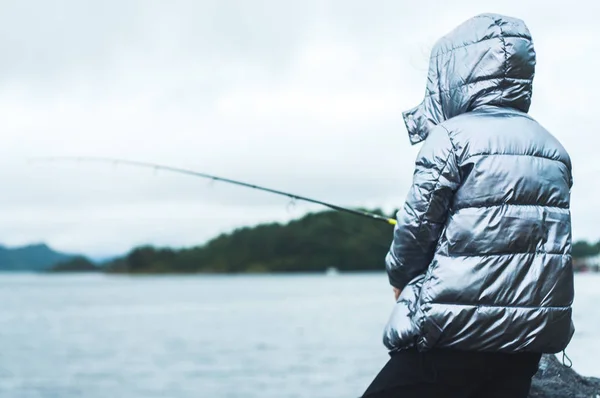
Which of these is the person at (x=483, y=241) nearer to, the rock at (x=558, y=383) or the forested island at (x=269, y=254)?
the rock at (x=558, y=383)

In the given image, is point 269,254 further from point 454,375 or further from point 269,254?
point 454,375

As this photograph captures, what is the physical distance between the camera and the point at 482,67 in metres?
3.09

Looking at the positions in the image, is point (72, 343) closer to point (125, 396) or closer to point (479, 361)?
point (125, 396)

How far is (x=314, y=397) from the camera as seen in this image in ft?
66.7

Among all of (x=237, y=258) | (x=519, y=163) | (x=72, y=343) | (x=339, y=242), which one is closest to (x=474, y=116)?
(x=519, y=163)

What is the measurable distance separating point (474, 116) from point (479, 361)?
80 centimetres

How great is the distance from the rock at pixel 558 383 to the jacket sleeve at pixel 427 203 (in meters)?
1.66

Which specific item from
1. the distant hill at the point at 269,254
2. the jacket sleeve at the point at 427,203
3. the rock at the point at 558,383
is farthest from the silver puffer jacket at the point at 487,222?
the distant hill at the point at 269,254

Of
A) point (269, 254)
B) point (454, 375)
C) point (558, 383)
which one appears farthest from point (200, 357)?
point (269, 254)

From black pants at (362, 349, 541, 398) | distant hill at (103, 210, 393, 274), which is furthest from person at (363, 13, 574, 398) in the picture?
distant hill at (103, 210, 393, 274)

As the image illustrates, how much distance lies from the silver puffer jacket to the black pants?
2.4 inches

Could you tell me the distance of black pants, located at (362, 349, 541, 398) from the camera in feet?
9.78

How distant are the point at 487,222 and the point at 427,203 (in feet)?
0.66

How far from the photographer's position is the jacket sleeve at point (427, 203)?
2.98 meters
